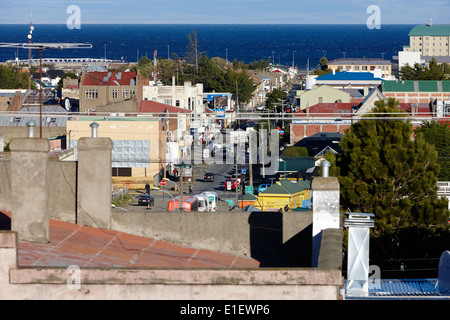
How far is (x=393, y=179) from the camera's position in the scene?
2266 cm

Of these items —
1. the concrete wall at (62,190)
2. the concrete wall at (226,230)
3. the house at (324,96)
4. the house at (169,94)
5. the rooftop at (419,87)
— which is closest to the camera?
Answer: the concrete wall at (62,190)

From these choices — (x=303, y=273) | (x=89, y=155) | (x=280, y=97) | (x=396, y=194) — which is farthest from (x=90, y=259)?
(x=280, y=97)

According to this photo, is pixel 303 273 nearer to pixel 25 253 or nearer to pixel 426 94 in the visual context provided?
pixel 25 253

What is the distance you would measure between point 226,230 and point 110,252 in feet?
6.20

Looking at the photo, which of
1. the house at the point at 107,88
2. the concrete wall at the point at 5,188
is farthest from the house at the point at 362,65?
the concrete wall at the point at 5,188

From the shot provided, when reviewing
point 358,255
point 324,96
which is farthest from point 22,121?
point 358,255

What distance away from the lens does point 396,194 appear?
2258cm

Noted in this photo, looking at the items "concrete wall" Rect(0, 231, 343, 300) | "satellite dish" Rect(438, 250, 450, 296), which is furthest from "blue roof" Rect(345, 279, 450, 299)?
"concrete wall" Rect(0, 231, 343, 300)

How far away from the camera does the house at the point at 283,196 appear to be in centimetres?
4162

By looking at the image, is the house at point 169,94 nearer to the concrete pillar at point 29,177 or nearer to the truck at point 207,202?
the truck at point 207,202

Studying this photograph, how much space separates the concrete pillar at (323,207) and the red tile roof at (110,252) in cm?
130

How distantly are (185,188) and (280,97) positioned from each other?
4693 centimetres
